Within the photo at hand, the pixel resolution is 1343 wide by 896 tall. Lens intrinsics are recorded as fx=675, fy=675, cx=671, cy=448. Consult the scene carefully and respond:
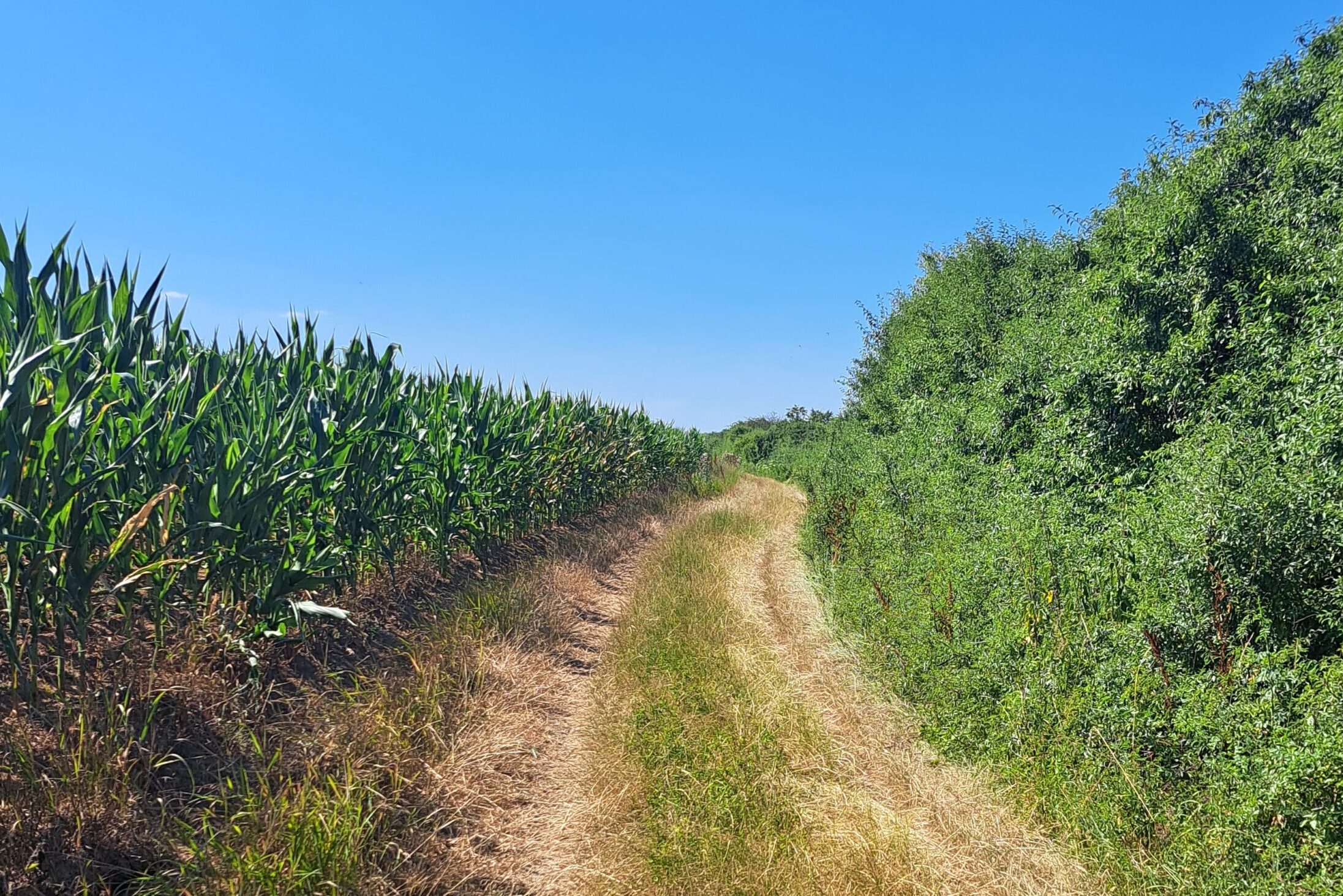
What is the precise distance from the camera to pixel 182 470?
4023mm

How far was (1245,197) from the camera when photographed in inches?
217

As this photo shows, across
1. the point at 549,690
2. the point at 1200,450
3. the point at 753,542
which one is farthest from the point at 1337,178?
the point at 753,542

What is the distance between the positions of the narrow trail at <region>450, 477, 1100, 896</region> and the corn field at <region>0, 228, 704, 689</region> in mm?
1588

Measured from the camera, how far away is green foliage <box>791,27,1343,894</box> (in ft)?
9.75

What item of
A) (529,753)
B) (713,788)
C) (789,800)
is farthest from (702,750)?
(529,753)

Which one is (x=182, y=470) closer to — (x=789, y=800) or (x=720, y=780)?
(x=720, y=780)

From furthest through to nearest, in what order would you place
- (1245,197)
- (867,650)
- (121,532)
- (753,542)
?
(753,542), (867,650), (1245,197), (121,532)

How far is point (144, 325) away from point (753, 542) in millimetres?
9734

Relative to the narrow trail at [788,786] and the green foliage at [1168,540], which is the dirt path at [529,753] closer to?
the narrow trail at [788,786]

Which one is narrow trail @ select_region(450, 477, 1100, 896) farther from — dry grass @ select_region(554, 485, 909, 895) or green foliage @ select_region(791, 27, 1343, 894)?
green foliage @ select_region(791, 27, 1343, 894)

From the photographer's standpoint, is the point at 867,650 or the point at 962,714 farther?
the point at 867,650

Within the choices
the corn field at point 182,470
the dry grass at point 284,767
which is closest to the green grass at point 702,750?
the dry grass at point 284,767

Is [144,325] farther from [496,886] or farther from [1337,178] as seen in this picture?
[1337,178]

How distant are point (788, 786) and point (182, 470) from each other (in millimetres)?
4051
